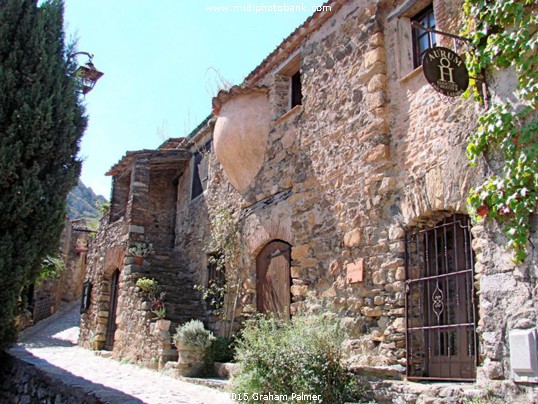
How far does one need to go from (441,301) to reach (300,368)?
156 centimetres

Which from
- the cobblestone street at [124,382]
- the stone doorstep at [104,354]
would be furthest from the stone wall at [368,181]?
the stone doorstep at [104,354]

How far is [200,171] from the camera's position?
459 inches

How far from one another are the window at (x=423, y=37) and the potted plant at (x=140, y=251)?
729 cm

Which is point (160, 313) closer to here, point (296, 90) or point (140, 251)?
point (140, 251)

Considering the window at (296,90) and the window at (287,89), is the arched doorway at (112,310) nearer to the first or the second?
the window at (287,89)

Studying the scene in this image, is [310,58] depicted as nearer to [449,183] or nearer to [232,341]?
[449,183]

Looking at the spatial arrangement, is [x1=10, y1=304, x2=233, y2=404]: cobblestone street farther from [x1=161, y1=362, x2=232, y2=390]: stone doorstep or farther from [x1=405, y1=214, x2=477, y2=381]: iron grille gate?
[x1=405, y1=214, x2=477, y2=381]: iron grille gate

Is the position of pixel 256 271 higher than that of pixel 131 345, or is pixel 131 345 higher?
pixel 256 271

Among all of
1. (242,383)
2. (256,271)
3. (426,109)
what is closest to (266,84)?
(256,271)

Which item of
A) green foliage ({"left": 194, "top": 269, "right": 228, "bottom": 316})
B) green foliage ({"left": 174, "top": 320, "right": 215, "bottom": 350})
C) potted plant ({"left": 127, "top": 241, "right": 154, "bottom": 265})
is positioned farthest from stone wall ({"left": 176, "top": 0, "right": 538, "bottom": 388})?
potted plant ({"left": 127, "top": 241, "right": 154, "bottom": 265})

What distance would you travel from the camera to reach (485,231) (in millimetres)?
4664

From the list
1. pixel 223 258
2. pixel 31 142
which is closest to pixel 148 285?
pixel 223 258

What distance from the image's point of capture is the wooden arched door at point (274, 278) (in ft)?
25.4

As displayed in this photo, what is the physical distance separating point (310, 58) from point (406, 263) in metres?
3.69
